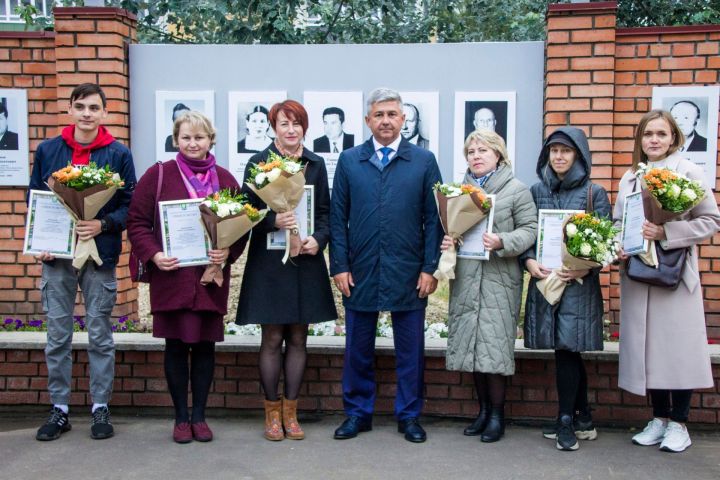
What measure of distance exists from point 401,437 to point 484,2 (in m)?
7.04

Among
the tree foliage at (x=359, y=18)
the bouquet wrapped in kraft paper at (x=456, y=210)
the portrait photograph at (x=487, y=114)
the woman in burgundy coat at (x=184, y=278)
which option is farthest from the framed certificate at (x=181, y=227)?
the tree foliage at (x=359, y=18)

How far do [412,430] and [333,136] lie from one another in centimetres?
222

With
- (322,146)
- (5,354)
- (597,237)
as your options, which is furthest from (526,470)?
(5,354)

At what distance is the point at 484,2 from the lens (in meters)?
10.3

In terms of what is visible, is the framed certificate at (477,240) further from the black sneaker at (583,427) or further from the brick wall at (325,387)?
the black sneaker at (583,427)

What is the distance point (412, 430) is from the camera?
4.79 meters

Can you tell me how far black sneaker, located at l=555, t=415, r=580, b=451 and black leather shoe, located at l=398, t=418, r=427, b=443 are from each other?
79 cm

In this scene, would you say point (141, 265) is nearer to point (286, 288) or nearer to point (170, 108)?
point (286, 288)

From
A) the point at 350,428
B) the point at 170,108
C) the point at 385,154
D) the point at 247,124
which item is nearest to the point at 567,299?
the point at 385,154

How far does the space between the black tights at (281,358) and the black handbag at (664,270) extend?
1972 millimetres

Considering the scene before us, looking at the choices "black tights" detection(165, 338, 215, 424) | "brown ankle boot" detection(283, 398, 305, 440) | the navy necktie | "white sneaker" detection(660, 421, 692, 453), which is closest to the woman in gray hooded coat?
"white sneaker" detection(660, 421, 692, 453)

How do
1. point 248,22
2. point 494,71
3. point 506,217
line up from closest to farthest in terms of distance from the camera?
point 506,217 → point 494,71 → point 248,22

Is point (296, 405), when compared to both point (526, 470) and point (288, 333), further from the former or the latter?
point (526, 470)

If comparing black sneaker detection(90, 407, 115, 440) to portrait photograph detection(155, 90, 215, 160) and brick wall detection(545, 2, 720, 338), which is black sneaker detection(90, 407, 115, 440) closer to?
portrait photograph detection(155, 90, 215, 160)
